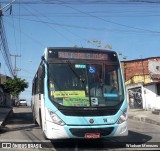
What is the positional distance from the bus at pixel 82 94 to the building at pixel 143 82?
76.3 feet

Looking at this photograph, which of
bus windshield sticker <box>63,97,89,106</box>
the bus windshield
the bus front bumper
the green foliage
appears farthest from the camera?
the green foliage

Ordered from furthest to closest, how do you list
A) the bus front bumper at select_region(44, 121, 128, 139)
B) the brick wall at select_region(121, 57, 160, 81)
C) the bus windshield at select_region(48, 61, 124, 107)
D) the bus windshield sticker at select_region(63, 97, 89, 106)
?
1. the brick wall at select_region(121, 57, 160, 81)
2. the bus windshield at select_region(48, 61, 124, 107)
3. the bus windshield sticker at select_region(63, 97, 89, 106)
4. the bus front bumper at select_region(44, 121, 128, 139)

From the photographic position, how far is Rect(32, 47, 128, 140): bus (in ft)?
35.2

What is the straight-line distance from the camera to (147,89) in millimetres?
35938

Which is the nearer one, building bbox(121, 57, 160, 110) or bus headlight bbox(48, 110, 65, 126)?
bus headlight bbox(48, 110, 65, 126)

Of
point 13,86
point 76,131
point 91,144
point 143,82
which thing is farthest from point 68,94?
point 13,86

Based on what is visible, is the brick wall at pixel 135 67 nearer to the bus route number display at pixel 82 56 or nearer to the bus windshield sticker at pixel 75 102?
the bus route number display at pixel 82 56

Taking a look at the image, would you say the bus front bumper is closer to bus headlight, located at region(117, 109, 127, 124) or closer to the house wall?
bus headlight, located at region(117, 109, 127, 124)

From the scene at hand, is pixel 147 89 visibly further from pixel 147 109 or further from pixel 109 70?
pixel 109 70

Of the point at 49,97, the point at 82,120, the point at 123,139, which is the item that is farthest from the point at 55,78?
the point at 123,139

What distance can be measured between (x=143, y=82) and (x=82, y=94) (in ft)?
87.7

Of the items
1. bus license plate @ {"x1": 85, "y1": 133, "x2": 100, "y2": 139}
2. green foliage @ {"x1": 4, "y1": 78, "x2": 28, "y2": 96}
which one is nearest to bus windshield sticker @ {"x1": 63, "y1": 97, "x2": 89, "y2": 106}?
bus license plate @ {"x1": 85, "y1": 133, "x2": 100, "y2": 139}

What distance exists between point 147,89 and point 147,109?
192cm

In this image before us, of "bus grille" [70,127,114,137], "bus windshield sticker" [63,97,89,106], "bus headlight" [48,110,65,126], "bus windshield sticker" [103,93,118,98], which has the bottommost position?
"bus grille" [70,127,114,137]
